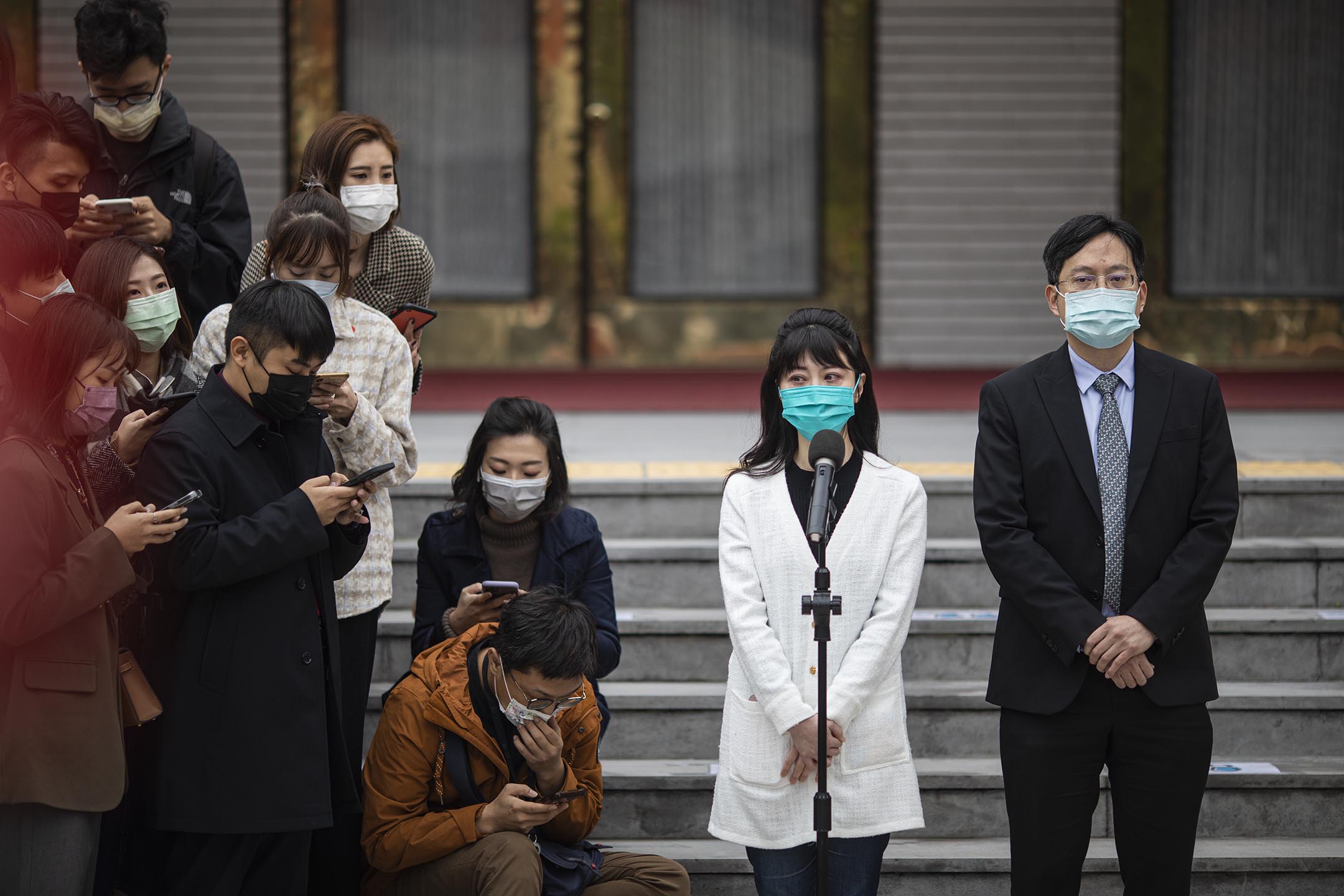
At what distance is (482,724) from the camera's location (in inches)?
156

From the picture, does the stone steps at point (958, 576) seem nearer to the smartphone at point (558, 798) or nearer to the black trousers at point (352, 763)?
the black trousers at point (352, 763)

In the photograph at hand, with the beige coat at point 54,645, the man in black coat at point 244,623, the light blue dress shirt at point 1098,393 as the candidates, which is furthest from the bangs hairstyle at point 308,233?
the light blue dress shirt at point 1098,393

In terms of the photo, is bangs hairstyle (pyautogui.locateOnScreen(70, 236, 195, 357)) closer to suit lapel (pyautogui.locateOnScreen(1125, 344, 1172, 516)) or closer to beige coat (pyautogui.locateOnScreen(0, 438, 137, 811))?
beige coat (pyautogui.locateOnScreen(0, 438, 137, 811))

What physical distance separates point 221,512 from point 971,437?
473 centimetres

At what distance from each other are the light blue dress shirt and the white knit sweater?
1.64 feet

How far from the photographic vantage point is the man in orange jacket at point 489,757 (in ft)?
12.7

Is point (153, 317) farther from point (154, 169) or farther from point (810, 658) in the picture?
point (810, 658)

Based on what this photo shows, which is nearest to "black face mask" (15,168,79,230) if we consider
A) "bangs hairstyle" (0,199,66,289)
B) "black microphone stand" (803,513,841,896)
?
"bangs hairstyle" (0,199,66,289)

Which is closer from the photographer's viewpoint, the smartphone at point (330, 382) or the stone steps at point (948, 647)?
the smartphone at point (330, 382)

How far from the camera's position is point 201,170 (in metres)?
4.89

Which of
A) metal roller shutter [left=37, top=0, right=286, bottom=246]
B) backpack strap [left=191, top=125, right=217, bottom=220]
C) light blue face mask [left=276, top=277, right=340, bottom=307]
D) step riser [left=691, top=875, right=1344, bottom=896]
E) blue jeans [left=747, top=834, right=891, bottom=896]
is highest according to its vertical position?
metal roller shutter [left=37, top=0, right=286, bottom=246]

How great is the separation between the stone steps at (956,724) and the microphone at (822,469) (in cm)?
188

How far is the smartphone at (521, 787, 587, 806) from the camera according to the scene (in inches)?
156

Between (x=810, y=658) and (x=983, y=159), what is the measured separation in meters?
5.65
